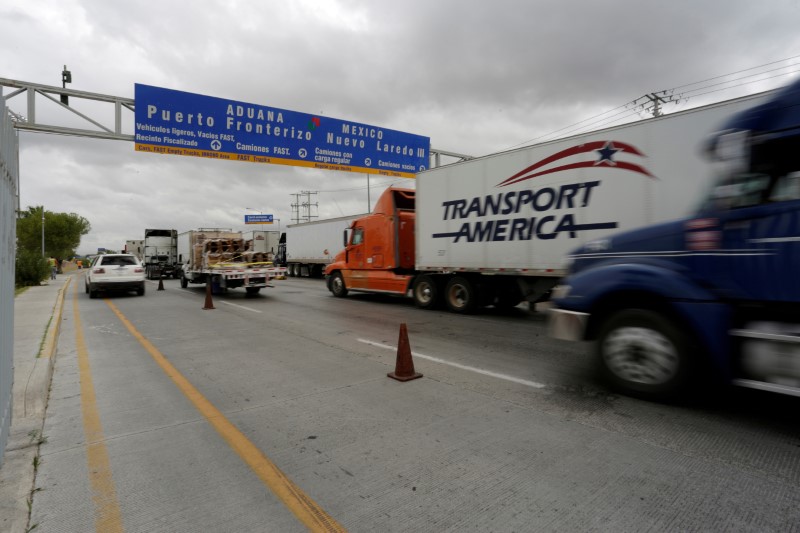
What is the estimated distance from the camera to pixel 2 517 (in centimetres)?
263

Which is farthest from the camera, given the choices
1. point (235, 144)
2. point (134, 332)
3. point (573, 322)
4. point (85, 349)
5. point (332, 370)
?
point (235, 144)

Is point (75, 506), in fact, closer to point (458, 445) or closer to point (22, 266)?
point (458, 445)

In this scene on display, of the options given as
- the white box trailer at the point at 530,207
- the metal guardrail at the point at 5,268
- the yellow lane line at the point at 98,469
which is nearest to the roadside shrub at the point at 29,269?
the white box trailer at the point at 530,207

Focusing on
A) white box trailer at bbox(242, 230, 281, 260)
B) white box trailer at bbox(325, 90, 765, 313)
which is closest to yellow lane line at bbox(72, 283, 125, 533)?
white box trailer at bbox(325, 90, 765, 313)

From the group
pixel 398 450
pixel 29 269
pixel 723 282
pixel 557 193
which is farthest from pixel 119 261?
pixel 723 282

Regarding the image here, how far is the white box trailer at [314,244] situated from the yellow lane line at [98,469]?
69.1ft

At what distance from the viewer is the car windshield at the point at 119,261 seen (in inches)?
655

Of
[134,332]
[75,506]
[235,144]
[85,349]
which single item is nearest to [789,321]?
[75,506]

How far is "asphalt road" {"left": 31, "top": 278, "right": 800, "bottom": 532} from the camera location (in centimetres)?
266

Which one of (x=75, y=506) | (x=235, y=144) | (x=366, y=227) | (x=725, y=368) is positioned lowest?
(x=75, y=506)

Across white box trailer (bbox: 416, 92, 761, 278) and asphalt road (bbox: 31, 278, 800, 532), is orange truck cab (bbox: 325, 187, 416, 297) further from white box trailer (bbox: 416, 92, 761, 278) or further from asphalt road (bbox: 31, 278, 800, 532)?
asphalt road (bbox: 31, 278, 800, 532)

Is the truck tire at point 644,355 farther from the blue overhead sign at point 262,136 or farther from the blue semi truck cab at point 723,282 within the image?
the blue overhead sign at point 262,136

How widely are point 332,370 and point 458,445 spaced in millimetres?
2684

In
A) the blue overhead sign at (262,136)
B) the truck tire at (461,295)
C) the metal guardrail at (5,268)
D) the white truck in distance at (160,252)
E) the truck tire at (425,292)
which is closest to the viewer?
the metal guardrail at (5,268)
